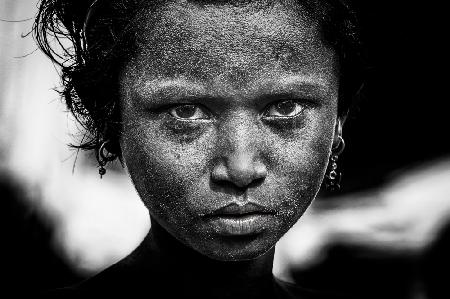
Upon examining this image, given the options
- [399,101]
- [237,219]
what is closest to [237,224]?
[237,219]

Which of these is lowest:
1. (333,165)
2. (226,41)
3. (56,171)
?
(56,171)

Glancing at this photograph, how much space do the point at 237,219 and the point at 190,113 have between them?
0.25m

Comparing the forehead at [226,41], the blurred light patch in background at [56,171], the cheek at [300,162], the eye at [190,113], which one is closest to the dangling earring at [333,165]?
the cheek at [300,162]

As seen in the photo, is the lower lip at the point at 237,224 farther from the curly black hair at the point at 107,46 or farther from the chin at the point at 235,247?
the curly black hair at the point at 107,46

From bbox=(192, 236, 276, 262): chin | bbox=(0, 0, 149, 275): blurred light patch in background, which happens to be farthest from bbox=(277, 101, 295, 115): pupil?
bbox=(0, 0, 149, 275): blurred light patch in background

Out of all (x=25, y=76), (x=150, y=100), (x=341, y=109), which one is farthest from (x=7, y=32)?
(x=341, y=109)

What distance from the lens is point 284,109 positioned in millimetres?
1415

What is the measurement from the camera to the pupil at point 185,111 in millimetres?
1386

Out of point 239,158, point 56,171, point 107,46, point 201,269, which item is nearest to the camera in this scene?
point 239,158

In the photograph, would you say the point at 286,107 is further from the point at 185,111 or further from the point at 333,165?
the point at 333,165

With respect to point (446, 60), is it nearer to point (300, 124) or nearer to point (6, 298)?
point (300, 124)

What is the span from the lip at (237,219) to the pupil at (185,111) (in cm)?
22

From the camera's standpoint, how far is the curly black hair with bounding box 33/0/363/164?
4.75ft

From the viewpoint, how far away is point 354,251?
8.80ft
